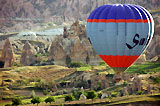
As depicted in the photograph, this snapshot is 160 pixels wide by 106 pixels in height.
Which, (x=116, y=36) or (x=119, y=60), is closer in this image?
(x=116, y=36)

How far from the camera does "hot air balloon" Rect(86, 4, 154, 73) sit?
74.4m

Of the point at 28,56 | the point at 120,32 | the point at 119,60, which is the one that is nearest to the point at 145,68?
the point at 28,56

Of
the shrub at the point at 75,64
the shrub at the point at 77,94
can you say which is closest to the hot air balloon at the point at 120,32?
the shrub at the point at 77,94

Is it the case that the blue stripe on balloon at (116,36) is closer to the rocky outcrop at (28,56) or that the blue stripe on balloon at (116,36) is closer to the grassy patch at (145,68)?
the grassy patch at (145,68)

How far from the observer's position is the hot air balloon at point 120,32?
7438cm

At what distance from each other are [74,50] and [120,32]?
6849 cm

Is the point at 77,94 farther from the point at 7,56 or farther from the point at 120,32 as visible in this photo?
the point at 7,56

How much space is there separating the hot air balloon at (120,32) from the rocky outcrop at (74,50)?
207ft

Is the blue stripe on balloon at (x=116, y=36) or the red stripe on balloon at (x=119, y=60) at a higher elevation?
the blue stripe on balloon at (x=116, y=36)

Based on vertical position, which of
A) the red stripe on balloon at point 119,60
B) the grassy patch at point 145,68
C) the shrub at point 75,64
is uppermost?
the red stripe on balloon at point 119,60

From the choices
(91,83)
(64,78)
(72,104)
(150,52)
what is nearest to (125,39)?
(72,104)

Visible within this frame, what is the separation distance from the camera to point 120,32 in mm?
75750

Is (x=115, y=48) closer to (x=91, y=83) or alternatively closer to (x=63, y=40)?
(x=91, y=83)

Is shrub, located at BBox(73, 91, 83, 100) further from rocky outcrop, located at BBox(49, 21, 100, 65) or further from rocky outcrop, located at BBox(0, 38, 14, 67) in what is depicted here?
rocky outcrop, located at BBox(0, 38, 14, 67)
